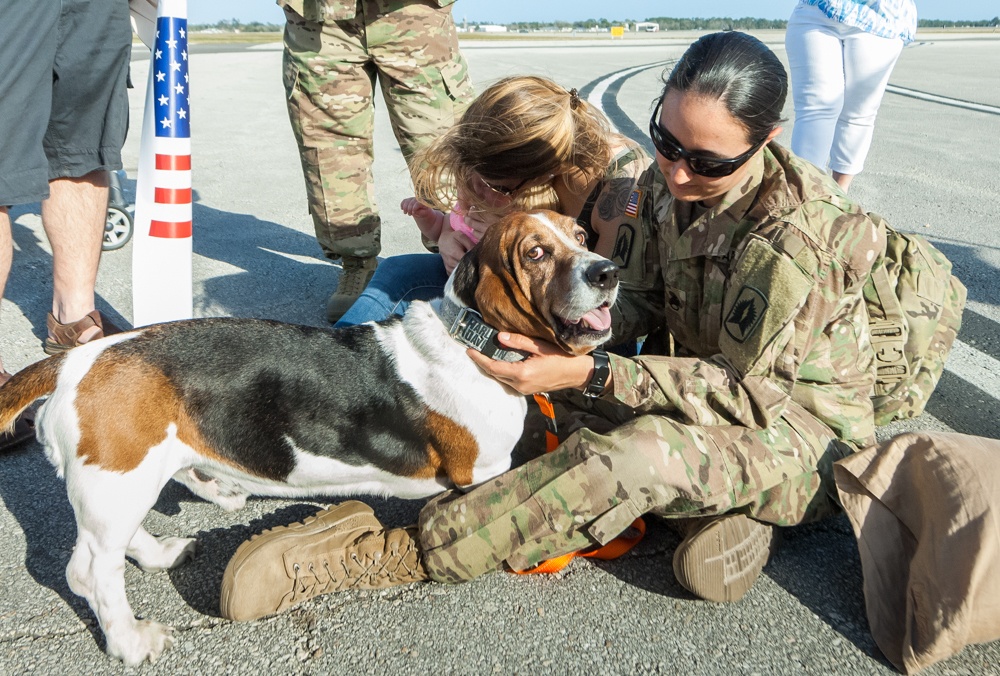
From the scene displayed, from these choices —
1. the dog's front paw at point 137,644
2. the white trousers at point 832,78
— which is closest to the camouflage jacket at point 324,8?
the white trousers at point 832,78

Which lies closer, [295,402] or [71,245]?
[295,402]

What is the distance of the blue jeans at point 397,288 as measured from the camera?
12.3 ft

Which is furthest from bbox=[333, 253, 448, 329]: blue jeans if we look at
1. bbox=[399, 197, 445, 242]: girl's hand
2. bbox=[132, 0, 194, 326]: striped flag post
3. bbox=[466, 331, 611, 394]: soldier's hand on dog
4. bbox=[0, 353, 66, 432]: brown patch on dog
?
bbox=[0, 353, 66, 432]: brown patch on dog

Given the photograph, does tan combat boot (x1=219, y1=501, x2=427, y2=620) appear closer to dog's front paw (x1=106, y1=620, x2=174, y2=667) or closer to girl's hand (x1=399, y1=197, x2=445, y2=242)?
dog's front paw (x1=106, y1=620, x2=174, y2=667)

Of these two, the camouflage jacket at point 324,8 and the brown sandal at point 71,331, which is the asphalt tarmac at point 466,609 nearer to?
the brown sandal at point 71,331

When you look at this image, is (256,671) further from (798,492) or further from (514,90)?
(514,90)

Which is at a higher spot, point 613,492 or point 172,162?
point 172,162

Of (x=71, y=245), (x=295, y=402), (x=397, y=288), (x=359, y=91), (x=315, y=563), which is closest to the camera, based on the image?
(x=315, y=563)

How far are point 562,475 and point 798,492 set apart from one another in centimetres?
83

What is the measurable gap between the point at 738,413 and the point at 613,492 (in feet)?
1.71

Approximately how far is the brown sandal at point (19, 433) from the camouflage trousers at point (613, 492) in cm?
185

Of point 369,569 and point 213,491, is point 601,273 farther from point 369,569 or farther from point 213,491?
point 213,491

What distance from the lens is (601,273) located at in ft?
8.14

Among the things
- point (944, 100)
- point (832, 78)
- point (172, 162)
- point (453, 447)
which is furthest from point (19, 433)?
point (944, 100)
